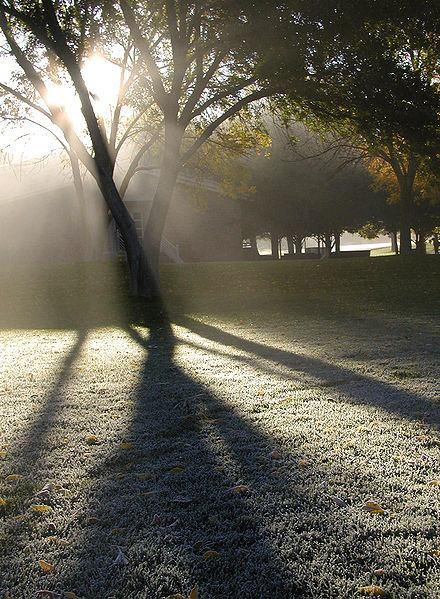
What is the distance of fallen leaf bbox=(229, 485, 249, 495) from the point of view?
3.48 m

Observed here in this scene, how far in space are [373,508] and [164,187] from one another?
12.6 meters

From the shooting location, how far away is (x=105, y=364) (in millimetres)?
8141

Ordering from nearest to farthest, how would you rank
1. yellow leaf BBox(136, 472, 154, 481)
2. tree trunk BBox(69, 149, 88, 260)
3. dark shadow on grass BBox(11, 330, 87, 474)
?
yellow leaf BBox(136, 472, 154, 481) → dark shadow on grass BBox(11, 330, 87, 474) → tree trunk BBox(69, 149, 88, 260)

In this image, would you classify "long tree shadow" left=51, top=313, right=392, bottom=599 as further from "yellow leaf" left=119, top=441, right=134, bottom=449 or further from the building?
the building

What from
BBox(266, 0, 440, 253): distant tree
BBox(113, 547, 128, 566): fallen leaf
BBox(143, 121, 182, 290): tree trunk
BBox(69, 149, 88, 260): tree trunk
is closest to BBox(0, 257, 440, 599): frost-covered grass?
BBox(113, 547, 128, 566): fallen leaf

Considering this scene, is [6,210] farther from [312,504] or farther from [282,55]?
[312,504]

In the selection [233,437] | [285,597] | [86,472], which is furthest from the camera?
[233,437]

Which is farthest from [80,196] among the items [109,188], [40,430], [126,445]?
[126,445]

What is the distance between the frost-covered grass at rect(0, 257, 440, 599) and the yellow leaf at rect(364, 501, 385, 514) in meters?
0.02

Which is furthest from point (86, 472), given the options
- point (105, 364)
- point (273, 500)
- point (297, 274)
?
point (297, 274)

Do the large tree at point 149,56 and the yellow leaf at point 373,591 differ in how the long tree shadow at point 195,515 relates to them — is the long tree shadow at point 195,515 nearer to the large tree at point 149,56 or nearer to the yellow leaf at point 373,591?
the yellow leaf at point 373,591

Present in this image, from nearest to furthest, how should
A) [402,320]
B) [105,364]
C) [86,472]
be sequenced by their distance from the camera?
[86,472] < [105,364] < [402,320]

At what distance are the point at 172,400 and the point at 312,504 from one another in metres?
2.73

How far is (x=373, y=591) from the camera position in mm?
2457
